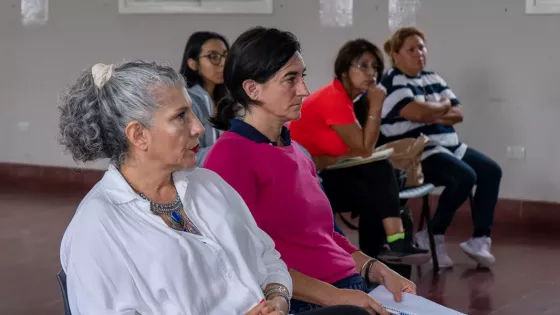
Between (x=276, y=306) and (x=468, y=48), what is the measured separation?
4.24m

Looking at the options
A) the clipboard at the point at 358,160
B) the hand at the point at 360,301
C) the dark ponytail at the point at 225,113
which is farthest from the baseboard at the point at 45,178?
the hand at the point at 360,301

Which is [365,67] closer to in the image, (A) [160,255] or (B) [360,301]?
(B) [360,301]

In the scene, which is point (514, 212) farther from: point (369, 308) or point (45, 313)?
point (369, 308)

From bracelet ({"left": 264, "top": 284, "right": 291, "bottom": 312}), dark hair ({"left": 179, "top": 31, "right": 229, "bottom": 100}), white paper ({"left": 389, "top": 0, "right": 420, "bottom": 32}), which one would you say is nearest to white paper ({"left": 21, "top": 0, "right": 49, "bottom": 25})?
white paper ({"left": 389, "top": 0, "right": 420, "bottom": 32})

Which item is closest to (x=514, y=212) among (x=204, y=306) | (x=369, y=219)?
(x=369, y=219)

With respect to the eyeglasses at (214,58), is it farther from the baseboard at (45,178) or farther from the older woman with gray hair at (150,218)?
the baseboard at (45,178)

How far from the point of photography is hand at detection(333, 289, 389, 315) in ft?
7.15

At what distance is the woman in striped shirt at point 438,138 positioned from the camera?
4.85m

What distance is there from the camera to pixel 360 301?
2184 millimetres

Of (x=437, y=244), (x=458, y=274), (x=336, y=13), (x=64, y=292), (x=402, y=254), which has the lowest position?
(x=458, y=274)

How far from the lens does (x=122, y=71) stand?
6.35ft

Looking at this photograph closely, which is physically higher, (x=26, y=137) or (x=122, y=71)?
(x=122, y=71)

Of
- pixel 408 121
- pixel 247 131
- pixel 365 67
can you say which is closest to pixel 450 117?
pixel 408 121

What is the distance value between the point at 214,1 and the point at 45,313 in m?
3.29
